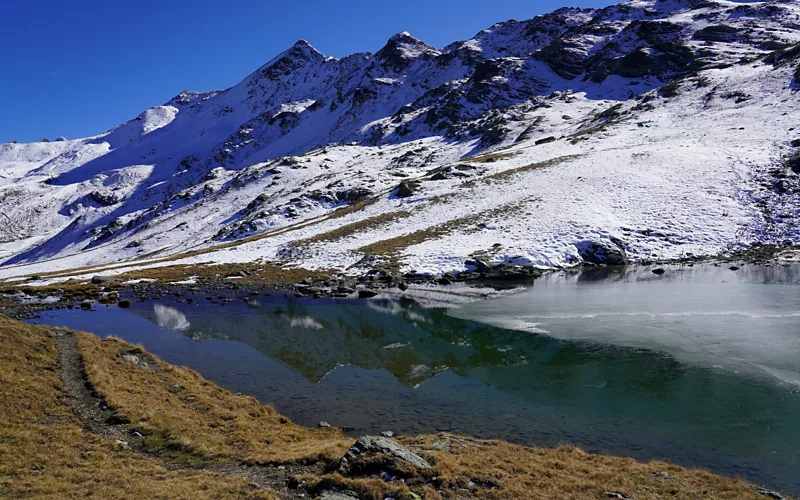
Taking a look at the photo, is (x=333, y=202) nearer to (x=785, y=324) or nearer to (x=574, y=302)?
(x=574, y=302)

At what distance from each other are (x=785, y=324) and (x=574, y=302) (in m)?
10.8

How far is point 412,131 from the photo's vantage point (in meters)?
168

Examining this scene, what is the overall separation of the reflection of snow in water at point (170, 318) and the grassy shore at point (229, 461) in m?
13.6

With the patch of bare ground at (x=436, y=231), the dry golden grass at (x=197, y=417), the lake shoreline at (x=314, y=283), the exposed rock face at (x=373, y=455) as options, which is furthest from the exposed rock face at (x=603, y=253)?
the exposed rock face at (x=373, y=455)

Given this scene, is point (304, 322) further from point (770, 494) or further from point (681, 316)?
point (770, 494)

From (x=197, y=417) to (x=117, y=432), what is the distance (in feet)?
7.74

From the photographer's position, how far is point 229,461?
11.7 meters

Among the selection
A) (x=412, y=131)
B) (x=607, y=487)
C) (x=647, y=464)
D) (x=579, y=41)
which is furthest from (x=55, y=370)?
(x=579, y=41)

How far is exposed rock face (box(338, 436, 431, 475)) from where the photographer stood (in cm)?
1030

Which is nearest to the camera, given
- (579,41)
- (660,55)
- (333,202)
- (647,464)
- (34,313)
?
(647,464)

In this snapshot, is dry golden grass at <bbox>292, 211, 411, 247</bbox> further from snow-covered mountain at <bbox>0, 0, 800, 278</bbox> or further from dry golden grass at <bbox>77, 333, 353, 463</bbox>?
dry golden grass at <bbox>77, 333, 353, 463</bbox>

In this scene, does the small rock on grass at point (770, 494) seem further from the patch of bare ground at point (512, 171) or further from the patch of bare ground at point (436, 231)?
the patch of bare ground at point (512, 171)

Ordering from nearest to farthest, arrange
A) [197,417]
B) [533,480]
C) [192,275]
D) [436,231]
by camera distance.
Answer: [533,480] < [197,417] < [192,275] < [436,231]

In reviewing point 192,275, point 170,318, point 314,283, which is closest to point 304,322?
point 170,318
